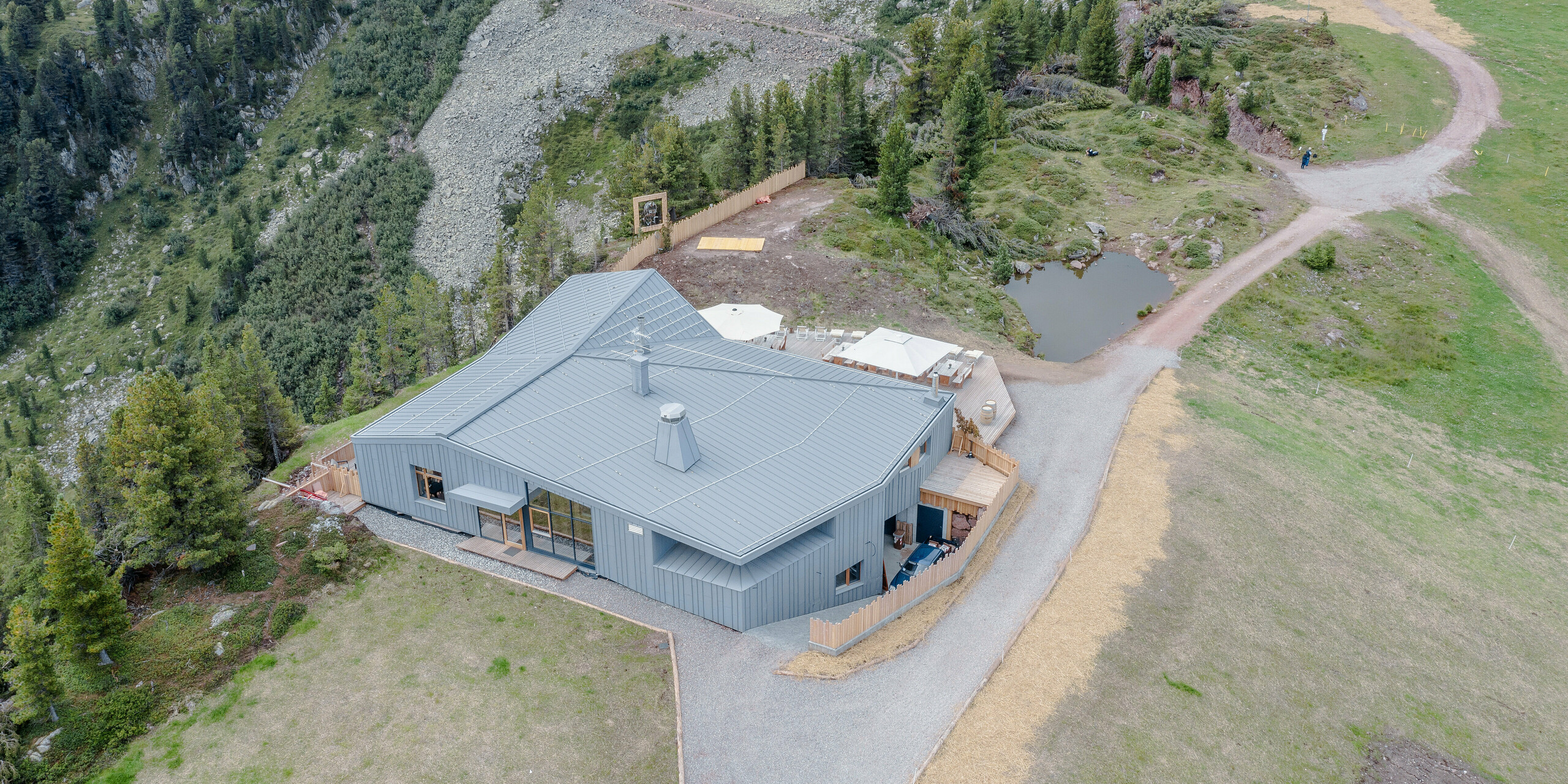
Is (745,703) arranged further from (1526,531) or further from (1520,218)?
(1520,218)

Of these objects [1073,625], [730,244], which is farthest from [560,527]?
[730,244]

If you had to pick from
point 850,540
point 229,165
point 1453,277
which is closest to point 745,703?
point 850,540

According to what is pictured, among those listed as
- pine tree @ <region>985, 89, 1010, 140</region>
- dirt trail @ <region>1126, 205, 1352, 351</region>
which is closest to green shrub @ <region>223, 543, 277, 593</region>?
dirt trail @ <region>1126, 205, 1352, 351</region>

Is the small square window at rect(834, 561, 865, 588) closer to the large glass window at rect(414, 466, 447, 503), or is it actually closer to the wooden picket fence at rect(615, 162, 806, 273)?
the large glass window at rect(414, 466, 447, 503)

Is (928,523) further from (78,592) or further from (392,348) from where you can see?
(392,348)

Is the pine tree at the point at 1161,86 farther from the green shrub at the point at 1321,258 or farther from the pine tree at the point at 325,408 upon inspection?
the pine tree at the point at 325,408
